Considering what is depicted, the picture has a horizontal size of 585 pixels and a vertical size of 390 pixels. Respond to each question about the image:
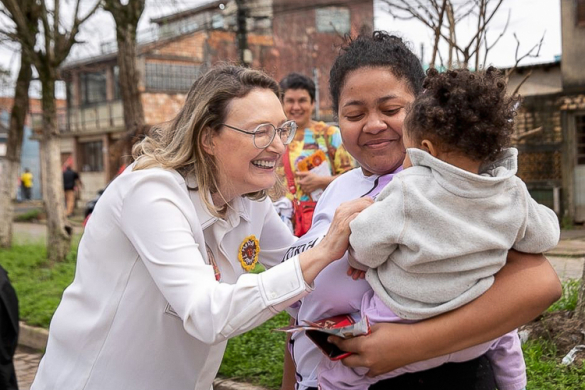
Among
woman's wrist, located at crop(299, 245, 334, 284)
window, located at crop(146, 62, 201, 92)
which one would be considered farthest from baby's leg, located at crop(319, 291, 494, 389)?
window, located at crop(146, 62, 201, 92)

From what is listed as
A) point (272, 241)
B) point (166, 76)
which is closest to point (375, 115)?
point (272, 241)

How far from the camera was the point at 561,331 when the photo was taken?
172 inches

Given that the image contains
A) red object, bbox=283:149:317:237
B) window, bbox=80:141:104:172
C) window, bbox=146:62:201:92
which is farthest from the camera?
window, bbox=80:141:104:172

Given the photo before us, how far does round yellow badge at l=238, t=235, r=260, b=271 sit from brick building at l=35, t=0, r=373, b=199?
2063 cm

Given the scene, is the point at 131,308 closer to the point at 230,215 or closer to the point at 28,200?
the point at 230,215

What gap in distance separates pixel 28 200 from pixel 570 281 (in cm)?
3572

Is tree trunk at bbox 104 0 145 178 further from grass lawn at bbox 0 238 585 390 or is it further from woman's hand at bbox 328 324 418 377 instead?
woman's hand at bbox 328 324 418 377

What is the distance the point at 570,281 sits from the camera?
17.6 ft

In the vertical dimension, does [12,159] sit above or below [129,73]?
below

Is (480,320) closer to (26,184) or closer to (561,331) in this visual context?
(561,331)

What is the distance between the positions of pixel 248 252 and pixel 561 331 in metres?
2.84

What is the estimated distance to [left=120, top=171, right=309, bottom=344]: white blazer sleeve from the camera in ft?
6.04

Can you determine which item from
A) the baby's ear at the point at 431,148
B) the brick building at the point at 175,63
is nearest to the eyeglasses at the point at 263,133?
the baby's ear at the point at 431,148

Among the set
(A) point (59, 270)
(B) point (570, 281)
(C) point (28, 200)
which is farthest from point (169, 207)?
(C) point (28, 200)
